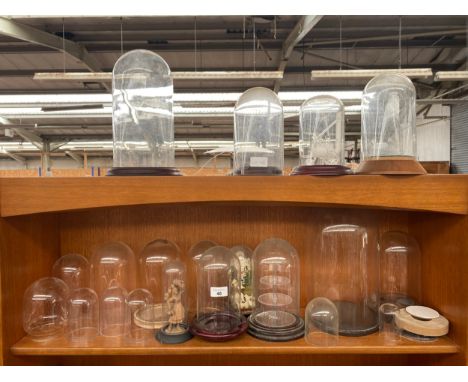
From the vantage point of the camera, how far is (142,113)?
1205 millimetres

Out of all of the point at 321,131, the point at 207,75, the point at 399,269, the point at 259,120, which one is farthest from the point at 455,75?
the point at 399,269

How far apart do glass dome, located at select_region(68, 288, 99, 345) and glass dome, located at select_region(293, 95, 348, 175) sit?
0.75 meters

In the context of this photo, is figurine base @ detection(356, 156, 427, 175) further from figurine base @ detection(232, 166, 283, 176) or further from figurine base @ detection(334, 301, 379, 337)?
figurine base @ detection(334, 301, 379, 337)

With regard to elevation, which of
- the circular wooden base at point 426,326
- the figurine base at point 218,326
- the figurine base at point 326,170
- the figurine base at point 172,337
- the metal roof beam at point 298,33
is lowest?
the figurine base at point 172,337

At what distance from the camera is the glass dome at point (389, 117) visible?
43.3 inches

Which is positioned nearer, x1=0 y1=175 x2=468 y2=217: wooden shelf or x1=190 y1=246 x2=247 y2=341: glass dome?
x1=0 y1=175 x2=468 y2=217: wooden shelf

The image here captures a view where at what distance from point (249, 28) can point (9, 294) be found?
339 cm

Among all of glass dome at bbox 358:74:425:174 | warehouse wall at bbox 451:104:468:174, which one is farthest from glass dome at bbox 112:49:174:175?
warehouse wall at bbox 451:104:468:174

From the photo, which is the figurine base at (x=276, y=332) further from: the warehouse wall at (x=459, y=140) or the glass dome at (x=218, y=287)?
the warehouse wall at (x=459, y=140)

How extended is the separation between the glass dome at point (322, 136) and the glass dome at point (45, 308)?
0.82 metres

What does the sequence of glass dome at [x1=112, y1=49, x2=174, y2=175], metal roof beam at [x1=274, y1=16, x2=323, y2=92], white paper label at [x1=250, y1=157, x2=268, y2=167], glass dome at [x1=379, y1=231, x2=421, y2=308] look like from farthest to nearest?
metal roof beam at [x1=274, y1=16, x2=323, y2=92]
glass dome at [x1=112, y1=49, x2=174, y2=175]
glass dome at [x1=379, y1=231, x2=421, y2=308]
white paper label at [x1=250, y1=157, x2=268, y2=167]

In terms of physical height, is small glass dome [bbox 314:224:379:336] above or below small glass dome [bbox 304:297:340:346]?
above

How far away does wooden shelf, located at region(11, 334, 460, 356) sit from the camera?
854 millimetres

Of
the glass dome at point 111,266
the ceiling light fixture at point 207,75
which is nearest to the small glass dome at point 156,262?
the glass dome at point 111,266
